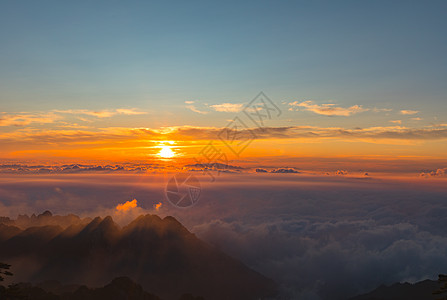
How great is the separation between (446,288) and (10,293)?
59.7 meters

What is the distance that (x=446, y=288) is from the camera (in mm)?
43500

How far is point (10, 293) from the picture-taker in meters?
45.3
